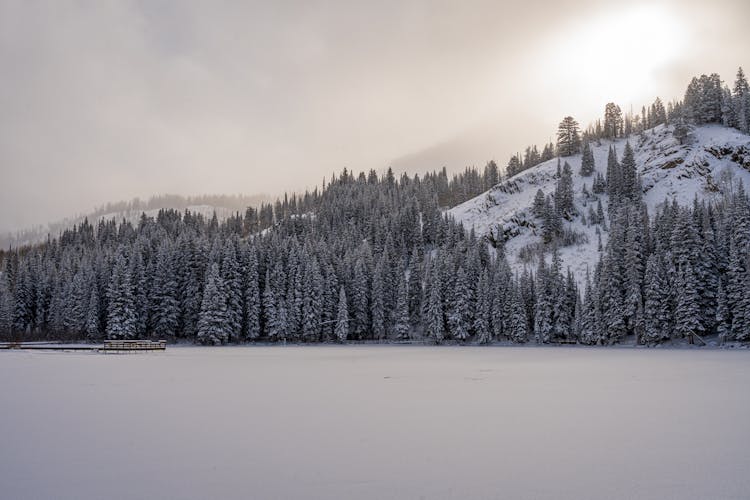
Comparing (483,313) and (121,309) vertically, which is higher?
(121,309)

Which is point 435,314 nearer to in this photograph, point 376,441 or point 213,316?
point 213,316

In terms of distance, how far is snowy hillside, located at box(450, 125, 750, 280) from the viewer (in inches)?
4779

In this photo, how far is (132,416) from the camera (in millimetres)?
17016

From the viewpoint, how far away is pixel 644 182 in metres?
135

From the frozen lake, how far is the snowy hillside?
95399 mm

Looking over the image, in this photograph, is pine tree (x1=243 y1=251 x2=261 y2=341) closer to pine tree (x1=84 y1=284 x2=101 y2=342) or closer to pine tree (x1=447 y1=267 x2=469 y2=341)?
pine tree (x1=84 y1=284 x2=101 y2=342)

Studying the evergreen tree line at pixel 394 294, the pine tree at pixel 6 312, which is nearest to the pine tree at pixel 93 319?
the evergreen tree line at pixel 394 294

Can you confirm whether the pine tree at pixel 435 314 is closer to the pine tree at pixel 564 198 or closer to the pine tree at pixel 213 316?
the pine tree at pixel 213 316

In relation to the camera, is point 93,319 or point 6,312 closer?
point 93,319

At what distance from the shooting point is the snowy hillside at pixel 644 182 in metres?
121

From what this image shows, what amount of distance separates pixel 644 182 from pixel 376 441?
14300 centimetres

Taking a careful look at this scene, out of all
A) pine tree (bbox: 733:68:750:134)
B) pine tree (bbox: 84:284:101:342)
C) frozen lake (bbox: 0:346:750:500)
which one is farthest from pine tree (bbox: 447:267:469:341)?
pine tree (bbox: 733:68:750:134)

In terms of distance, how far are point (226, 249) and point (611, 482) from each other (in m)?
85.6

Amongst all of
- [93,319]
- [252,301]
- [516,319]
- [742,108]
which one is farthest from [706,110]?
[93,319]
